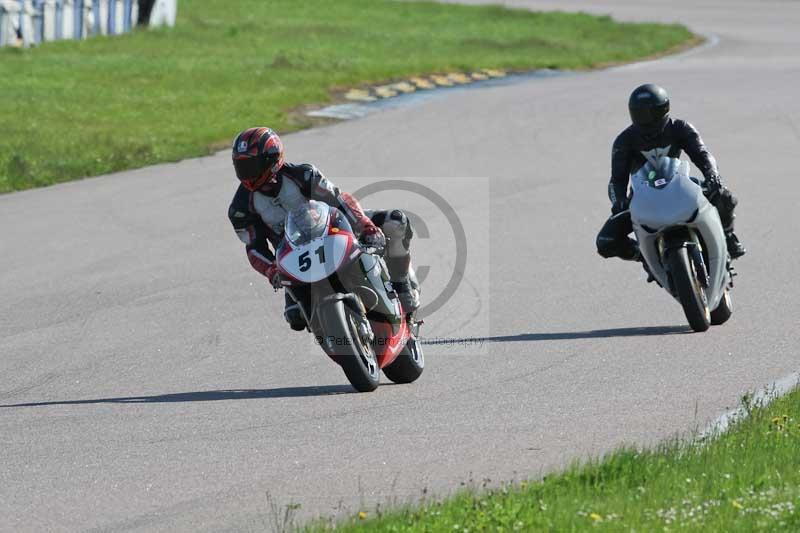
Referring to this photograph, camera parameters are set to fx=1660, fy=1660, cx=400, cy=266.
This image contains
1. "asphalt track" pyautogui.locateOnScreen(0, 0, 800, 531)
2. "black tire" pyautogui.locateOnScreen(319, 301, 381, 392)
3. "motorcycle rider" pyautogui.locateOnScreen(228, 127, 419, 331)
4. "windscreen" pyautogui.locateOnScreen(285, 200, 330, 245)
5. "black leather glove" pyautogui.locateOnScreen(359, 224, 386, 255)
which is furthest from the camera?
"black leather glove" pyautogui.locateOnScreen(359, 224, 386, 255)

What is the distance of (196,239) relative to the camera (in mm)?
15320

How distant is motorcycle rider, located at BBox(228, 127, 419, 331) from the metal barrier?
22.9 metres

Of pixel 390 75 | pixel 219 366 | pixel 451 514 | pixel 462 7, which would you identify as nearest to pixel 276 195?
pixel 219 366

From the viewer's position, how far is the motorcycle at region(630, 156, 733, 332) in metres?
10.6

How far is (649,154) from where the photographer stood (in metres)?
10.9

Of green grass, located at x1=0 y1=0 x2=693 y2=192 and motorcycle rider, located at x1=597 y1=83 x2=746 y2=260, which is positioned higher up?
motorcycle rider, located at x1=597 y1=83 x2=746 y2=260

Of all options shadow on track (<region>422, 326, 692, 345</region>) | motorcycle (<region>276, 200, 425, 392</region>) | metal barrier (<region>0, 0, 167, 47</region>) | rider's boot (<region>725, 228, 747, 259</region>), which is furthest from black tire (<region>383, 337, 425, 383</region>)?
metal barrier (<region>0, 0, 167, 47</region>)

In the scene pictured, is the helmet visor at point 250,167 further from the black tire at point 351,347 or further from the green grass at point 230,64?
the green grass at point 230,64

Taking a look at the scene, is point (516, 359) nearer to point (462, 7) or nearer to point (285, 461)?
point (285, 461)

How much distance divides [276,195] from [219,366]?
164cm

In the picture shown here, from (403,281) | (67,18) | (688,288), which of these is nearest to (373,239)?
(403,281)

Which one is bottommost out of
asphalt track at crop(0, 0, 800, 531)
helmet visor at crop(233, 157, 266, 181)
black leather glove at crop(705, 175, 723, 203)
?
asphalt track at crop(0, 0, 800, 531)

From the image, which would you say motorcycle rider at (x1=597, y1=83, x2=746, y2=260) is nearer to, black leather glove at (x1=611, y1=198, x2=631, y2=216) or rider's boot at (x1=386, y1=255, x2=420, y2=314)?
black leather glove at (x1=611, y1=198, x2=631, y2=216)

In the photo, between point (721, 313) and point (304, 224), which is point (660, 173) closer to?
point (721, 313)
